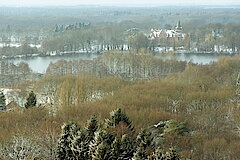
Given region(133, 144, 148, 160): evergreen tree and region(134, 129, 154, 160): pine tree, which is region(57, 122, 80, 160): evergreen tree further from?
Answer: region(133, 144, 148, 160): evergreen tree

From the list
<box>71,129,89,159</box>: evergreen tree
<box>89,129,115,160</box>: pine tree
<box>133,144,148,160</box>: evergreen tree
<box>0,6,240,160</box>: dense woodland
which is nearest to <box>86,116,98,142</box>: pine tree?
<box>0,6,240,160</box>: dense woodland

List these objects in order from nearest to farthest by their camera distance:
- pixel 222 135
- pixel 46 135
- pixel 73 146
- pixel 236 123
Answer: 1. pixel 73 146
2. pixel 46 135
3. pixel 222 135
4. pixel 236 123

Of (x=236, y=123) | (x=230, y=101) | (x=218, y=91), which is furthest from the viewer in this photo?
(x=218, y=91)

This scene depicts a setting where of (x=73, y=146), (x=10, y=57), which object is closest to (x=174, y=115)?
(x=73, y=146)

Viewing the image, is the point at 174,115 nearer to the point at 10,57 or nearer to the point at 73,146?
the point at 73,146

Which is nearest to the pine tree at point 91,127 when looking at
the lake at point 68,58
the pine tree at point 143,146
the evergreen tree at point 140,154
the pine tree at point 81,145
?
the pine tree at point 81,145

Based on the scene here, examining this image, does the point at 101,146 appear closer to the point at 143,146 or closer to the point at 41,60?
the point at 143,146

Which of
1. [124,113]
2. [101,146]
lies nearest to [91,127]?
[101,146]
